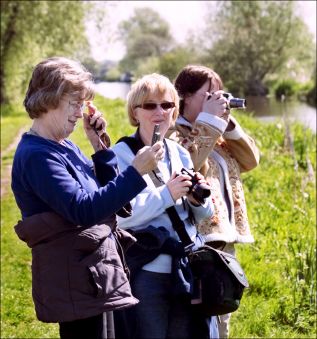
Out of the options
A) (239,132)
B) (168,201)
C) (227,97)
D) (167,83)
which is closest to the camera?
(168,201)

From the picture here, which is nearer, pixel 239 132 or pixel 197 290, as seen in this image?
pixel 197 290

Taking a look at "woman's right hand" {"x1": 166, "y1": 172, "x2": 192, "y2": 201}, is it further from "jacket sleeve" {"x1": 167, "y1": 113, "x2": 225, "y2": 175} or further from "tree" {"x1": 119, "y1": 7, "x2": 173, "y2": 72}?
"tree" {"x1": 119, "y1": 7, "x2": 173, "y2": 72}

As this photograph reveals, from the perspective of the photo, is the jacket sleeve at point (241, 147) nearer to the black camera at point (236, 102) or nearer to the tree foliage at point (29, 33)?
the black camera at point (236, 102)

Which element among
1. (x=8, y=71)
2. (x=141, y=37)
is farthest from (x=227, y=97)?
(x=141, y=37)

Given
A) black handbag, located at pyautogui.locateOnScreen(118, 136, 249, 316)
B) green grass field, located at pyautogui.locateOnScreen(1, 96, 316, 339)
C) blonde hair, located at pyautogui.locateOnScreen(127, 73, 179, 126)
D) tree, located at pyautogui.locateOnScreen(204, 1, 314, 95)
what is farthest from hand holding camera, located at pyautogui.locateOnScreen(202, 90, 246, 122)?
tree, located at pyautogui.locateOnScreen(204, 1, 314, 95)

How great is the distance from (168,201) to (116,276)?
16.8 inches

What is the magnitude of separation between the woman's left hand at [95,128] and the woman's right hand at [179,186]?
1.02ft

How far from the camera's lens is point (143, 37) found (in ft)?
254

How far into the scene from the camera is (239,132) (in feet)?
10.1

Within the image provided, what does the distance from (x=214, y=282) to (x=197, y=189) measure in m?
0.41

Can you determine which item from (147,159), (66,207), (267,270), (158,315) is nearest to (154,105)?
(147,159)

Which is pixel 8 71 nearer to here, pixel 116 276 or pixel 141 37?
pixel 116 276

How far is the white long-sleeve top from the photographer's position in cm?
246

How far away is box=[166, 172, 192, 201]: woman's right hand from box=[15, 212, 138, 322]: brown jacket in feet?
1.33
